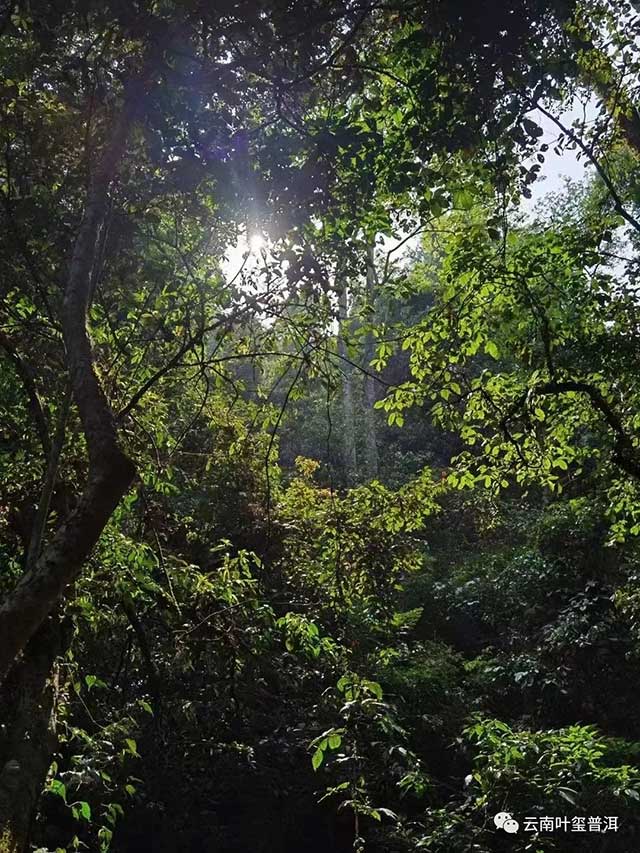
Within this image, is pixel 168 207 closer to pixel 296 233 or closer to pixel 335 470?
pixel 296 233

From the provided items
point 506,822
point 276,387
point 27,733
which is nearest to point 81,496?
point 27,733

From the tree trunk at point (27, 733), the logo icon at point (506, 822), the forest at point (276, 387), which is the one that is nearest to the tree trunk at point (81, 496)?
the forest at point (276, 387)

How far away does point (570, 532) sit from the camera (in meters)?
8.41

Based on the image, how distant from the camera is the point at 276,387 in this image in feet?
15.5

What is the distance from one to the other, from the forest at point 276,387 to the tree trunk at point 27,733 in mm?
15

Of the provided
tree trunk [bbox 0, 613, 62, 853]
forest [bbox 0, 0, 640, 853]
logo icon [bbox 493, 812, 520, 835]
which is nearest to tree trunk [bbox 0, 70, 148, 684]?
forest [bbox 0, 0, 640, 853]

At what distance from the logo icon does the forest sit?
18 mm

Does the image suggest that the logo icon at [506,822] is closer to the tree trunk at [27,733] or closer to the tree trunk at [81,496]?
the tree trunk at [27,733]

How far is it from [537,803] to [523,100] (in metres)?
3.73

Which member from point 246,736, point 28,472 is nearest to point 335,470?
point 246,736

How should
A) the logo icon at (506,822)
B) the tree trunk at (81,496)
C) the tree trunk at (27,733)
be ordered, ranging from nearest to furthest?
the tree trunk at (81,496) → the tree trunk at (27,733) → the logo icon at (506,822)

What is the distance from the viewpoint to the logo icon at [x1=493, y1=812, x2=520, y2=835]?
383cm

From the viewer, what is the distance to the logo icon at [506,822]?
12.6 ft

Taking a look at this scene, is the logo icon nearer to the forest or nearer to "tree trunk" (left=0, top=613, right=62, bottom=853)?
the forest
